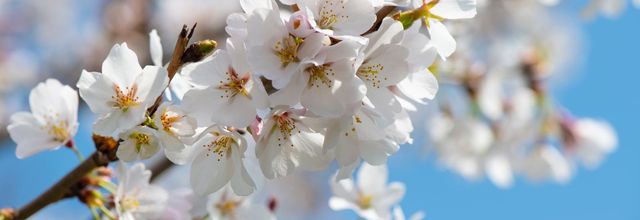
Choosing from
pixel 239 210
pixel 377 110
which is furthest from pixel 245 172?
pixel 239 210

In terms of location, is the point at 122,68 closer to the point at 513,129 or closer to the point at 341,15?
the point at 341,15

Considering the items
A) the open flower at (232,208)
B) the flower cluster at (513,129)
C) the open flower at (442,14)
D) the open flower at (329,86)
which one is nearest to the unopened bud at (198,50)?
the open flower at (329,86)

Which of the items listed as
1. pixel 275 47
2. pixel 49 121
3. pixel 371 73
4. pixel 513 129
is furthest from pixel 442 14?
pixel 513 129

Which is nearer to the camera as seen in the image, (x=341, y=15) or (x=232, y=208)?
(x=341, y=15)

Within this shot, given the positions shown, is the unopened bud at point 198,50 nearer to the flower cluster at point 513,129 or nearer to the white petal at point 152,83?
the white petal at point 152,83

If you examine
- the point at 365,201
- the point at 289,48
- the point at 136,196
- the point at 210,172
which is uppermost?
the point at 289,48

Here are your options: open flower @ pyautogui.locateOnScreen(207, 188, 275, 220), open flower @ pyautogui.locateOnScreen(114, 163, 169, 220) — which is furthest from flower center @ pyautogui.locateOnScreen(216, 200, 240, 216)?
open flower @ pyautogui.locateOnScreen(114, 163, 169, 220)

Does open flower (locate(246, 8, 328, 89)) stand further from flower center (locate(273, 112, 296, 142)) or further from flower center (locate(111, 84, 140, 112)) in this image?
flower center (locate(111, 84, 140, 112))
